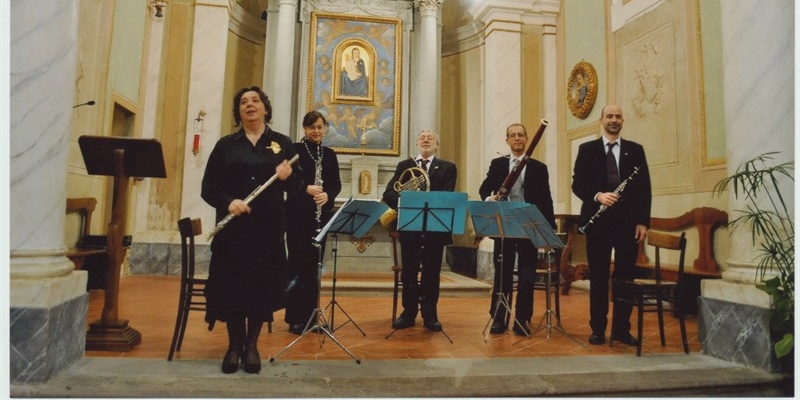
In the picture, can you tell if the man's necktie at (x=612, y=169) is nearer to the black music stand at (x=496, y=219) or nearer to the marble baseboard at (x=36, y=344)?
the black music stand at (x=496, y=219)

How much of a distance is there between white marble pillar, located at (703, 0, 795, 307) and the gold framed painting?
19.9 feet

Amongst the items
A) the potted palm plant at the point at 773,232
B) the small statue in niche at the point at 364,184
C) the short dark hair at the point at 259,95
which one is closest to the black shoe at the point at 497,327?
the potted palm plant at the point at 773,232

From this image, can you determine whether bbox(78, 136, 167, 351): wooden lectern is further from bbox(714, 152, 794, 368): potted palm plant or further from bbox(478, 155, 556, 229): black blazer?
bbox(714, 152, 794, 368): potted palm plant

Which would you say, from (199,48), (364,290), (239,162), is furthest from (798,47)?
(199,48)

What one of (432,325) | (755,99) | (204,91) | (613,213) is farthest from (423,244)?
(204,91)

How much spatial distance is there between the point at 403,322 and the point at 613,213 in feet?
5.54

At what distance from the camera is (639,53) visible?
6332 mm

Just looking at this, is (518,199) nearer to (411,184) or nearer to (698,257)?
(411,184)

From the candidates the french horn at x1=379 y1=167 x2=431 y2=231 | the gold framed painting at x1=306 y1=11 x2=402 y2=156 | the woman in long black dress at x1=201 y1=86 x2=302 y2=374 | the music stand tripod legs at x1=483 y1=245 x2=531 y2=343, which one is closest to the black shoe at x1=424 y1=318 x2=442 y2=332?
the music stand tripod legs at x1=483 y1=245 x2=531 y2=343

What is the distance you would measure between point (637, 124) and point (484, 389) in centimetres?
488

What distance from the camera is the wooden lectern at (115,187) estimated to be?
3.16 meters

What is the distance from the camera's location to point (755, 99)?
3041mm

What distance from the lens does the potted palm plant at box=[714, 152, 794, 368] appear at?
2805 mm

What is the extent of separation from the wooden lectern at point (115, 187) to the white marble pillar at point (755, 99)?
3536 mm
